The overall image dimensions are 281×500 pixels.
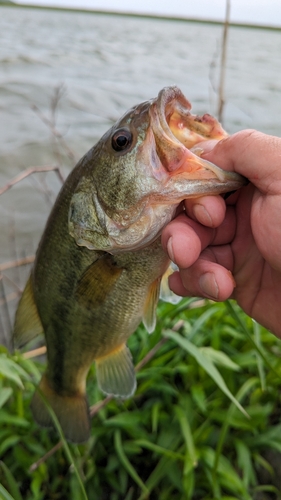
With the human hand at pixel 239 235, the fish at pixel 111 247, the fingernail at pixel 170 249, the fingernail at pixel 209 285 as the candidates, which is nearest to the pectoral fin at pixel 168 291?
the fish at pixel 111 247

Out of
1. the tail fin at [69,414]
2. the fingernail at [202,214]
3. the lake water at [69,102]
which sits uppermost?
the fingernail at [202,214]

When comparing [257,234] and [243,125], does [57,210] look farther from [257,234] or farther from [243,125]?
[243,125]

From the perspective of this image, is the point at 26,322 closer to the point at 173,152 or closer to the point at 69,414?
the point at 69,414

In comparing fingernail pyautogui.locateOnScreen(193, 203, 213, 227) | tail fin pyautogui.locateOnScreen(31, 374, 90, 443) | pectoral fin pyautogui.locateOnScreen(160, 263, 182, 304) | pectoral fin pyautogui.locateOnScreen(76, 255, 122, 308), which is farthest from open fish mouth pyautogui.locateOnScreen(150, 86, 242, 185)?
tail fin pyautogui.locateOnScreen(31, 374, 90, 443)

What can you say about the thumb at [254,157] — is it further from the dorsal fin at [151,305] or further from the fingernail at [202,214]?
the dorsal fin at [151,305]

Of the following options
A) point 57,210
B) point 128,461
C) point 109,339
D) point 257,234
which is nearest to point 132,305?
point 109,339
